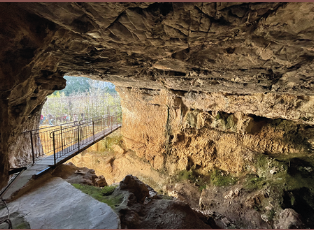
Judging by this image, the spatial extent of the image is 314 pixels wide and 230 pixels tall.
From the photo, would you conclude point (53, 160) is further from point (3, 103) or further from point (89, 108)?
point (89, 108)

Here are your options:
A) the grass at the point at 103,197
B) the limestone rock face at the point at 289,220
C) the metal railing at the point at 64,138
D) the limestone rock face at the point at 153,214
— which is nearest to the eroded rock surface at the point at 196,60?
the metal railing at the point at 64,138

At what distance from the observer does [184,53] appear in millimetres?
3430

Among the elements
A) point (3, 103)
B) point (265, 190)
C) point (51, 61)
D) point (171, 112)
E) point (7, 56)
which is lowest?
point (265, 190)

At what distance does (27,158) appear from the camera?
624 cm

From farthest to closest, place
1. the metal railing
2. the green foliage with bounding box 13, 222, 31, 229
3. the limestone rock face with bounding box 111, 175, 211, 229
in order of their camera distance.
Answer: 1. the metal railing
2. the limestone rock face with bounding box 111, 175, 211, 229
3. the green foliage with bounding box 13, 222, 31, 229

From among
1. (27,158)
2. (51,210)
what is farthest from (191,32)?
(27,158)

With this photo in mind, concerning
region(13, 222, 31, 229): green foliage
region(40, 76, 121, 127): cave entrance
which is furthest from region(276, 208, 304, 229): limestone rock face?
region(40, 76, 121, 127): cave entrance

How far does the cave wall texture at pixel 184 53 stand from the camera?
1.93 meters

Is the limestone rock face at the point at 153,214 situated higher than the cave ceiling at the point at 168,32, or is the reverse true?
the cave ceiling at the point at 168,32

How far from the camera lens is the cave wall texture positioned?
76.0 inches

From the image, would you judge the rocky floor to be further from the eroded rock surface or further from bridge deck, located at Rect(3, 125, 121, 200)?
the eroded rock surface

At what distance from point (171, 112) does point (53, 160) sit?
20.5 ft

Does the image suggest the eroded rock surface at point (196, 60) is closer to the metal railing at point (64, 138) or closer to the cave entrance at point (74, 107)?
the metal railing at point (64, 138)

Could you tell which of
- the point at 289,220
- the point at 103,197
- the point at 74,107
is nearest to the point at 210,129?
the point at 289,220
